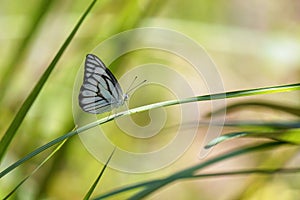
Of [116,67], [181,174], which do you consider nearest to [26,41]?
[116,67]

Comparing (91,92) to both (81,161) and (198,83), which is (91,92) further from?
(198,83)

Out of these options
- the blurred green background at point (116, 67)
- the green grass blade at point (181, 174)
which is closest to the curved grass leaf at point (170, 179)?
the green grass blade at point (181, 174)

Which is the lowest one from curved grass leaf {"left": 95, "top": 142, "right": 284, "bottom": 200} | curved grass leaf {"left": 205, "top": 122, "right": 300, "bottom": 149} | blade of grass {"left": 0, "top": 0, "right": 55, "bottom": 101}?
curved grass leaf {"left": 95, "top": 142, "right": 284, "bottom": 200}

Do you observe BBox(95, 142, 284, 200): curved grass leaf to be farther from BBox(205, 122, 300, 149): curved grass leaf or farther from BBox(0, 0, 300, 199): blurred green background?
BBox(0, 0, 300, 199): blurred green background

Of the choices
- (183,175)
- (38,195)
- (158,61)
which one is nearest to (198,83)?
(158,61)

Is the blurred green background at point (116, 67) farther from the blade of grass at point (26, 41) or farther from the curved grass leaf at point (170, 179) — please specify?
the curved grass leaf at point (170, 179)

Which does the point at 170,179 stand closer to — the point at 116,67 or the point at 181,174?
the point at 181,174

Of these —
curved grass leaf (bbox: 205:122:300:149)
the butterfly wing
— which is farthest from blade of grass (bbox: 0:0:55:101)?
curved grass leaf (bbox: 205:122:300:149)
